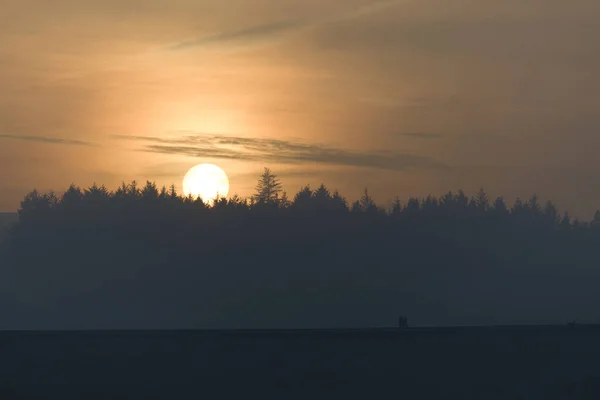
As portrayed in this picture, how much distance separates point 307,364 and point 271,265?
428 ft

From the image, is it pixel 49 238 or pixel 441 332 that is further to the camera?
pixel 49 238

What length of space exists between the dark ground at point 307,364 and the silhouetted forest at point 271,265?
119217 millimetres

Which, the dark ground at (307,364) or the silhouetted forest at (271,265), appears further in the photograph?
the silhouetted forest at (271,265)

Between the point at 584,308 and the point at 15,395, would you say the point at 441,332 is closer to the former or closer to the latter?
the point at 15,395

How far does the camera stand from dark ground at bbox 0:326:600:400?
38.6m

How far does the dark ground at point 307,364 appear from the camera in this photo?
127 feet

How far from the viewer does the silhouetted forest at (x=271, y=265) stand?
166 m

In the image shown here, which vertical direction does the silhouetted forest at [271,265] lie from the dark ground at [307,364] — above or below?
above

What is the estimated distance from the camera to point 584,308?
16575 centimetres

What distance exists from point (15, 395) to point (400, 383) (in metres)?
13.6

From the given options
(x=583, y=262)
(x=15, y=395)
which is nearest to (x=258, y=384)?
(x=15, y=395)

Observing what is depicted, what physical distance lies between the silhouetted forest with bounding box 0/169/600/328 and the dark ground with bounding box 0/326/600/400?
11922 centimetres

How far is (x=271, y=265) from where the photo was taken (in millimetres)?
170750

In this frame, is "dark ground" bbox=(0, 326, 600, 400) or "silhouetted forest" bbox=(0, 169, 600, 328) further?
"silhouetted forest" bbox=(0, 169, 600, 328)
